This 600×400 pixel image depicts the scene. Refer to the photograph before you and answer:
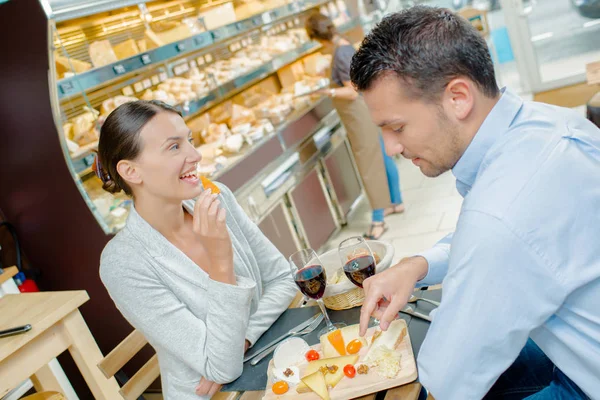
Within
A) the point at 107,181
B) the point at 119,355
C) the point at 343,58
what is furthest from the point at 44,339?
the point at 343,58

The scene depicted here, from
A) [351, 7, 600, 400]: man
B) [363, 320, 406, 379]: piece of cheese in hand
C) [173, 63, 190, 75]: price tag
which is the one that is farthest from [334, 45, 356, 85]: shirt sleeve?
[363, 320, 406, 379]: piece of cheese in hand

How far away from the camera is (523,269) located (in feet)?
2.78

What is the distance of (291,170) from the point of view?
394 centimetres

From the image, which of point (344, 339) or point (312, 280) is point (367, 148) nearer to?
point (312, 280)

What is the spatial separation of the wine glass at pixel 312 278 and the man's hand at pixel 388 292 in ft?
0.49

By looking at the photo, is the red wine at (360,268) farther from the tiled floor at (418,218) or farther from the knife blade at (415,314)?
the tiled floor at (418,218)

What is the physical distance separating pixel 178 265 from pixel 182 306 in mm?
129

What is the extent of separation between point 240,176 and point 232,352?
219 cm

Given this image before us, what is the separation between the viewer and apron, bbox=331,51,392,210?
14.0 ft

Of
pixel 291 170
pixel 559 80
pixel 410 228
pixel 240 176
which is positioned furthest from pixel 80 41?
pixel 559 80

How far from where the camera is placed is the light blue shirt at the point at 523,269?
2.80ft

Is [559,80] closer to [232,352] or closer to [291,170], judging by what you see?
[291,170]

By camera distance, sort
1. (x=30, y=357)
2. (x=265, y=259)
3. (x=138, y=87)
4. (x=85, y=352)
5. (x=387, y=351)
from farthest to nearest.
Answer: (x=138, y=87) < (x=85, y=352) < (x=30, y=357) < (x=265, y=259) < (x=387, y=351)

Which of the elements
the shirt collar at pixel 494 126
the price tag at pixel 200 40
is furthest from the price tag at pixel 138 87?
the shirt collar at pixel 494 126
